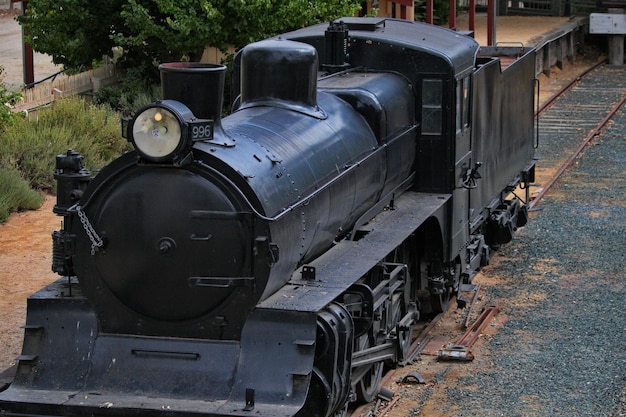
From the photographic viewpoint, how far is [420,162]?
1129cm

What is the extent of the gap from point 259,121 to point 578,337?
4.43 meters

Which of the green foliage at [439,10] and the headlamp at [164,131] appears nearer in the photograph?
the headlamp at [164,131]

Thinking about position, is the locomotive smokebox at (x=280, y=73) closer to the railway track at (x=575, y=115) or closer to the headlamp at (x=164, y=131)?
the headlamp at (x=164, y=131)

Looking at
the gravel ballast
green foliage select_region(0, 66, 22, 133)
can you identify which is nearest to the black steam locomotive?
the gravel ballast

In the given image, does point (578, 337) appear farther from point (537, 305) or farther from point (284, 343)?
point (284, 343)

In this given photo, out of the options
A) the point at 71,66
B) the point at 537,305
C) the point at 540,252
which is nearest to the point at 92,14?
the point at 71,66

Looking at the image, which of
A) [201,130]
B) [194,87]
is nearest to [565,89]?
[194,87]

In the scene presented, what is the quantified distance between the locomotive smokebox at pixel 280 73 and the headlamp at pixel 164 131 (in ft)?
5.84

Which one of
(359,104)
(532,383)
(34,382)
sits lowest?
(532,383)

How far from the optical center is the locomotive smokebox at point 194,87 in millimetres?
7484

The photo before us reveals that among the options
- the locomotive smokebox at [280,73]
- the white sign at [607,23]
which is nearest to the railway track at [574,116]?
the white sign at [607,23]

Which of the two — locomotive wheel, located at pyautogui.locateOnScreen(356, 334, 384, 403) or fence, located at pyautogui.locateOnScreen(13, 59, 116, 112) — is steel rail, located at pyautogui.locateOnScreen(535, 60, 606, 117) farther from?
locomotive wheel, located at pyautogui.locateOnScreen(356, 334, 384, 403)

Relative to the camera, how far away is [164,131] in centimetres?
723

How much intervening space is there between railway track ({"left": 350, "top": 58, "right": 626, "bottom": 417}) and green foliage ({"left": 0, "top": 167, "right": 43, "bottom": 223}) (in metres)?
6.81
